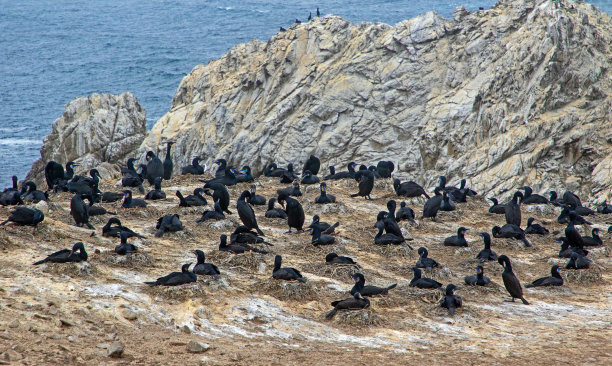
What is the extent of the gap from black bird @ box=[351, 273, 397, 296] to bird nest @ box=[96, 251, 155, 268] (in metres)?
4.71

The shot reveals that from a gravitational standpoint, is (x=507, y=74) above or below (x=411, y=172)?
above

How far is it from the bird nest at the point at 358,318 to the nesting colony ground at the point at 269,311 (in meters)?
0.02

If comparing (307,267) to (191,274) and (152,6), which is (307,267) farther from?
(152,6)

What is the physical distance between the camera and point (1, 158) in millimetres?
67625

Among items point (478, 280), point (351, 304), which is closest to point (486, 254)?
point (478, 280)

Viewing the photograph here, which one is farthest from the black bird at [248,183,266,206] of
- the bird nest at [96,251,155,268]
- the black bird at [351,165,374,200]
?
the bird nest at [96,251,155,268]

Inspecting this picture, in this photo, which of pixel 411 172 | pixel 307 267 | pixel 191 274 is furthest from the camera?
pixel 411 172

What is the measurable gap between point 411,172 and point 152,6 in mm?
121249

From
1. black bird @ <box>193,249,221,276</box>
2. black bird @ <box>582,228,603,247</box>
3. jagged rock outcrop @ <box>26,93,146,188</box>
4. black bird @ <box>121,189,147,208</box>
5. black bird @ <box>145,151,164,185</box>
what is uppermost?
black bird @ <box>193,249,221,276</box>

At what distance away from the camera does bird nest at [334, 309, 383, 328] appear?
13.7 meters

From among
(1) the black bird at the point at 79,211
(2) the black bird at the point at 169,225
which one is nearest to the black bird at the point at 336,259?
(2) the black bird at the point at 169,225

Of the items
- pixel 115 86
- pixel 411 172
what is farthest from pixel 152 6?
pixel 411 172

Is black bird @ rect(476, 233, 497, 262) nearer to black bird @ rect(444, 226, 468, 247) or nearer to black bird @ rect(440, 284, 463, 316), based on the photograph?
black bird @ rect(444, 226, 468, 247)

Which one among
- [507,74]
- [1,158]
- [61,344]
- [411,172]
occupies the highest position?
[507,74]
